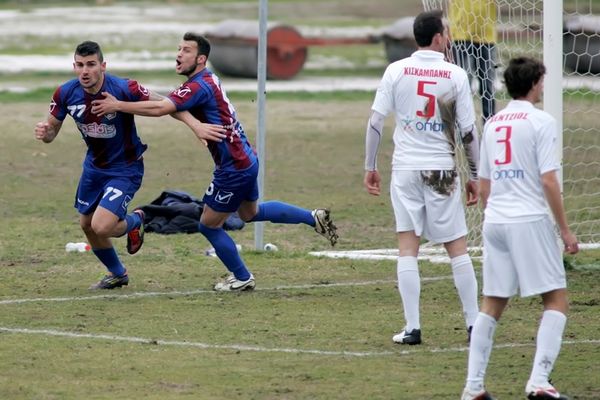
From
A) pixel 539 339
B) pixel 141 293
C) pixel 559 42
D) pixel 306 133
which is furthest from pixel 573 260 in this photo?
pixel 306 133

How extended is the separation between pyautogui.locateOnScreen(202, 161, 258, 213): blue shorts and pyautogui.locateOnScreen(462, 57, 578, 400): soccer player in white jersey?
3142 mm

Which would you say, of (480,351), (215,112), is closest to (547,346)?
(480,351)

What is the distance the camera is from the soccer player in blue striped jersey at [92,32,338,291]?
380 inches

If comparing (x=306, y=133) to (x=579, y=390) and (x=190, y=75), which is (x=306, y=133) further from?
(x=579, y=390)

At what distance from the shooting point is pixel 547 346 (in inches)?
269

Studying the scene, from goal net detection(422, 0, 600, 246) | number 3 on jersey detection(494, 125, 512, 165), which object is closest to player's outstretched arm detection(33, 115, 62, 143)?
goal net detection(422, 0, 600, 246)

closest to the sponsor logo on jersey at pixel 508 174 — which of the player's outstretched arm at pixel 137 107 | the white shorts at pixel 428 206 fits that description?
the white shorts at pixel 428 206

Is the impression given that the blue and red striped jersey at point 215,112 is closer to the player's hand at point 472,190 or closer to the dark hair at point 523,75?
the player's hand at point 472,190

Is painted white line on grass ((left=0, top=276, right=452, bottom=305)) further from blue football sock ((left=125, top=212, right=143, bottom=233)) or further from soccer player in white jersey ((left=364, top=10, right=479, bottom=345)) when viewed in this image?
soccer player in white jersey ((left=364, top=10, right=479, bottom=345))

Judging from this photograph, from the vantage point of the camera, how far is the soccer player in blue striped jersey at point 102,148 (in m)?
9.87

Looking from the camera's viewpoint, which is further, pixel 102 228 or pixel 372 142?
pixel 102 228

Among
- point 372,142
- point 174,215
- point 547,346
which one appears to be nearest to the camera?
point 547,346

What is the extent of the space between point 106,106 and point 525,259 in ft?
12.8

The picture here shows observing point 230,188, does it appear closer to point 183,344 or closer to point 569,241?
point 183,344
